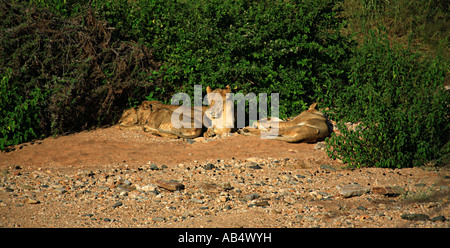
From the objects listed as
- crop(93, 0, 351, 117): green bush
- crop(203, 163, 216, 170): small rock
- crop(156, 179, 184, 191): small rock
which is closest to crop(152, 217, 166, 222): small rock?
crop(156, 179, 184, 191): small rock

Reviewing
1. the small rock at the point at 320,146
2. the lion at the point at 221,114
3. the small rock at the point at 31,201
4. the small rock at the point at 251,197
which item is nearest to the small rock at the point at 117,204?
the small rock at the point at 31,201

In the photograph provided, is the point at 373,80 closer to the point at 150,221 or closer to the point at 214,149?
the point at 214,149

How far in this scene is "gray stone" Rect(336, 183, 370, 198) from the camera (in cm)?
601

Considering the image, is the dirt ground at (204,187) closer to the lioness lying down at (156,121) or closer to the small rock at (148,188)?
the small rock at (148,188)

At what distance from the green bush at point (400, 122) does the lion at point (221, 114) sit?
7.07 feet

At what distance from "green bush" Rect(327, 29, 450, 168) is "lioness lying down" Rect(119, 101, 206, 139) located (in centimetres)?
280

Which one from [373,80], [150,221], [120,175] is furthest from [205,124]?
[150,221]

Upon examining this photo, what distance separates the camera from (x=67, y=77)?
30.1 ft

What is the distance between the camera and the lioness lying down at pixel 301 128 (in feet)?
A: 27.7

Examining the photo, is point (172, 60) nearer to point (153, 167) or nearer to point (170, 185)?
point (153, 167)

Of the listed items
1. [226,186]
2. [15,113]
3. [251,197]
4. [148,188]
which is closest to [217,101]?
[226,186]

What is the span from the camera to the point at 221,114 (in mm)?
9141

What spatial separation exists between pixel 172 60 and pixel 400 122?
16.9 feet

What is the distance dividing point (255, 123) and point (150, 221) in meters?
4.25
